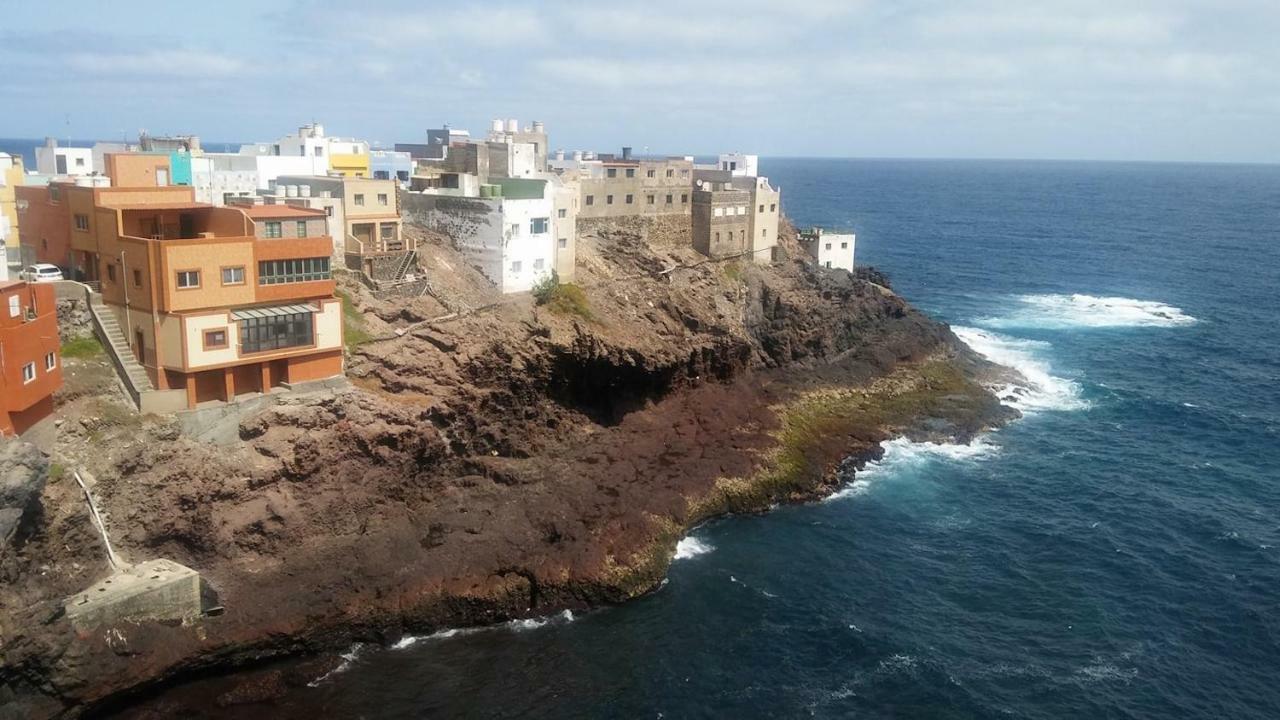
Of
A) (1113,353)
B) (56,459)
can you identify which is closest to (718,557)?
(56,459)

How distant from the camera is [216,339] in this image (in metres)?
48.3

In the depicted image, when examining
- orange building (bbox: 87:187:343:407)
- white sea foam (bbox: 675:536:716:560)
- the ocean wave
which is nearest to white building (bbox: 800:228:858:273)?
the ocean wave

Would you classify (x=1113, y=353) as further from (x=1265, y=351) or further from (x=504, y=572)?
(x=504, y=572)

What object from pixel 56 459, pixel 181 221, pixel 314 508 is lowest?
pixel 314 508

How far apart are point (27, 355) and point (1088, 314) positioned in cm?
10646

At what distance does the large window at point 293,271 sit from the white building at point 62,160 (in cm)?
4109

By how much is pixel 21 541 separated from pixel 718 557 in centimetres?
3330

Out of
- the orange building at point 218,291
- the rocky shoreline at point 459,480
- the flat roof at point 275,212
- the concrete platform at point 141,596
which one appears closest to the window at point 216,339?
the orange building at point 218,291

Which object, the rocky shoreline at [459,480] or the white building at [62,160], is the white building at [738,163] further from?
the white building at [62,160]

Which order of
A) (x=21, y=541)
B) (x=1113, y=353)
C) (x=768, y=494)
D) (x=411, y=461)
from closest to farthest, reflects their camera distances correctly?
1. (x=21, y=541)
2. (x=411, y=461)
3. (x=768, y=494)
4. (x=1113, y=353)

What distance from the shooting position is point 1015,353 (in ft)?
316

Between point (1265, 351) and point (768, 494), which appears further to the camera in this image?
point (1265, 351)

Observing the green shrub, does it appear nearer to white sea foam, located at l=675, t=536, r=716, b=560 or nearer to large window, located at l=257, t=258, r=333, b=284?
large window, located at l=257, t=258, r=333, b=284

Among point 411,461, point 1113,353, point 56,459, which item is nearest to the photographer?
point 56,459
